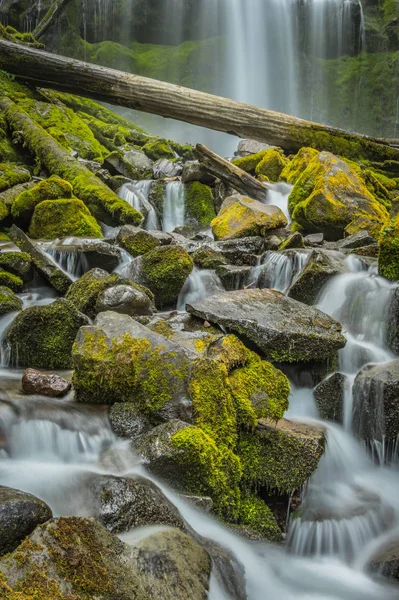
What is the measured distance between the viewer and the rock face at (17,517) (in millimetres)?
1937

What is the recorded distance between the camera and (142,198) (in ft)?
38.0

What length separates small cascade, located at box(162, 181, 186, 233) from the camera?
11.9m

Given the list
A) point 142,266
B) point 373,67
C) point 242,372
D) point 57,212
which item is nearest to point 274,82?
point 373,67

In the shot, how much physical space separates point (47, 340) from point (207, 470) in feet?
7.76

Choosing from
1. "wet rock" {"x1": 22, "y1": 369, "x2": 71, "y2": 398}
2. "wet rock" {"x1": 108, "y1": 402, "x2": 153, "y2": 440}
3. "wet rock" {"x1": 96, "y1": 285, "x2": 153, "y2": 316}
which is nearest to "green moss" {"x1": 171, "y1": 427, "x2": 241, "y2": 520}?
"wet rock" {"x1": 108, "y1": 402, "x2": 153, "y2": 440}

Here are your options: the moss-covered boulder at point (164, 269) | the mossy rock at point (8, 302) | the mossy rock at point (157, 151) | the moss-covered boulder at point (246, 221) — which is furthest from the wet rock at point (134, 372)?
the mossy rock at point (157, 151)

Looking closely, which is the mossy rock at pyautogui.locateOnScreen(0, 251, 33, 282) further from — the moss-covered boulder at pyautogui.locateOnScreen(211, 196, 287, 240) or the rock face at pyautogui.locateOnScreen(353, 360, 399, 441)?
Answer: the rock face at pyautogui.locateOnScreen(353, 360, 399, 441)

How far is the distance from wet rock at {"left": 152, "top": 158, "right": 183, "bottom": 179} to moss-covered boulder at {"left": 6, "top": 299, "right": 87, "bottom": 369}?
10016mm

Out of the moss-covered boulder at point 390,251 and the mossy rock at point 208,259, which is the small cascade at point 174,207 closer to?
the mossy rock at point 208,259

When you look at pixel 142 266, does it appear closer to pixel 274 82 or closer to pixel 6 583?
pixel 6 583

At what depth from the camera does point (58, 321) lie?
4676mm

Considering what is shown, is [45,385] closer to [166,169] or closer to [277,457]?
[277,457]

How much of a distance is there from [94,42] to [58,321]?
120ft

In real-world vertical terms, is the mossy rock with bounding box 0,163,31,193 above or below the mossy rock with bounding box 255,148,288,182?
above
